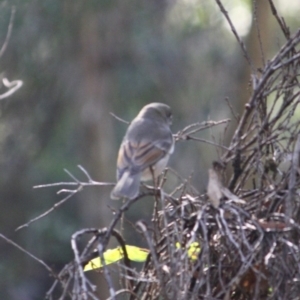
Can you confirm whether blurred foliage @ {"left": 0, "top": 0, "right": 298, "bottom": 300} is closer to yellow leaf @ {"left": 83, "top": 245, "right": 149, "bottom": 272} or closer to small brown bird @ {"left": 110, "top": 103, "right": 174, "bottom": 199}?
small brown bird @ {"left": 110, "top": 103, "right": 174, "bottom": 199}

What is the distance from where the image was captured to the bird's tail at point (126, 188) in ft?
12.5

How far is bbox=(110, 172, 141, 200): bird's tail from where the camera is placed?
3.82m

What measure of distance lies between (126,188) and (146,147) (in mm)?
1023

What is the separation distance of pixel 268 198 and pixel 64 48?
1264 cm

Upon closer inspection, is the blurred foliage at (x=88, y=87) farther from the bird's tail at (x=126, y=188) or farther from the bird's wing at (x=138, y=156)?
the bird's tail at (x=126, y=188)

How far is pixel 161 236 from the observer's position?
294cm

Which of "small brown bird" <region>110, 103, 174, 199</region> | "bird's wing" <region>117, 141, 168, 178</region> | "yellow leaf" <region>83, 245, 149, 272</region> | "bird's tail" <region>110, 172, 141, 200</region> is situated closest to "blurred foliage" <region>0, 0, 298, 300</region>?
"small brown bird" <region>110, 103, 174, 199</region>

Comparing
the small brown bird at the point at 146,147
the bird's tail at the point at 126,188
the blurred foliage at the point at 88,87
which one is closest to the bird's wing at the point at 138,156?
the small brown bird at the point at 146,147

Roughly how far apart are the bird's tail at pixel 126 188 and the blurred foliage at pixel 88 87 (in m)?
10.1

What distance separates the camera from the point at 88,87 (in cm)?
1493

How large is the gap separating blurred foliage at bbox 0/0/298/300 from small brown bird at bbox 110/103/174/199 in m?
8.98

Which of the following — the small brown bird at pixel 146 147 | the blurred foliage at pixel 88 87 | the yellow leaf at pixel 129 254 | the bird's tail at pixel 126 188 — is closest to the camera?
the yellow leaf at pixel 129 254

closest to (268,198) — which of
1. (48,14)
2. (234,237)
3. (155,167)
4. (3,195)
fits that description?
(234,237)

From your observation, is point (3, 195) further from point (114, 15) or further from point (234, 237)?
point (234, 237)
